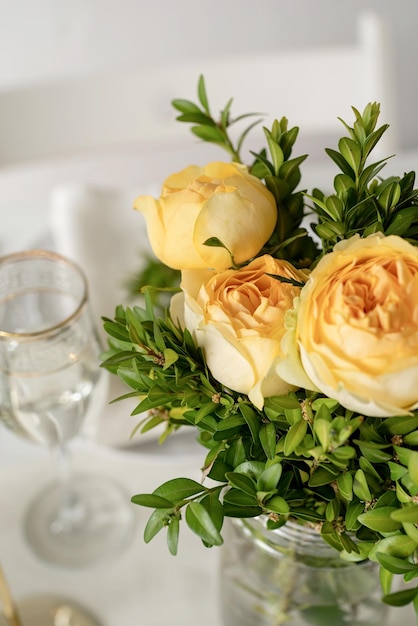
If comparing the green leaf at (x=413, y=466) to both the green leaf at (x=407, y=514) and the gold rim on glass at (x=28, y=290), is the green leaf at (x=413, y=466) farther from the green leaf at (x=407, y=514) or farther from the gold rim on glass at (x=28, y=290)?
the gold rim on glass at (x=28, y=290)

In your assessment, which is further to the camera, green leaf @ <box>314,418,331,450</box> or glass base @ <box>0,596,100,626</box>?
glass base @ <box>0,596,100,626</box>

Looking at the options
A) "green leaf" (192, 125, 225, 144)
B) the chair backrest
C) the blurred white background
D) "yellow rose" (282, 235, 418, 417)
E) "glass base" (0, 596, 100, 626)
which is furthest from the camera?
the blurred white background

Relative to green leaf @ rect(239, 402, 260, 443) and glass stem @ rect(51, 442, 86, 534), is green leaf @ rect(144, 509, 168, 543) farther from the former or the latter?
glass stem @ rect(51, 442, 86, 534)

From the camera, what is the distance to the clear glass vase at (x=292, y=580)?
37 centimetres

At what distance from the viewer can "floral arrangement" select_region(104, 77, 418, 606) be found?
0.25 m

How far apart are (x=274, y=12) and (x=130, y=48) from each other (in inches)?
14.7

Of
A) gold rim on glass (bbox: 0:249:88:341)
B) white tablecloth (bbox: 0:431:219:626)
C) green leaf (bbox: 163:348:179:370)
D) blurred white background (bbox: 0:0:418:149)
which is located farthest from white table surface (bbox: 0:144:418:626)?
blurred white background (bbox: 0:0:418:149)

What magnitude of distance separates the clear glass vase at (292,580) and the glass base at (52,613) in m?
0.10

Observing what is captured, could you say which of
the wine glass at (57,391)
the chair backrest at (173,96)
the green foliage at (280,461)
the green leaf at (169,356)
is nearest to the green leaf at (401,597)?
the green foliage at (280,461)

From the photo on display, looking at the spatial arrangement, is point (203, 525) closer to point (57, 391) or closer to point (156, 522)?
point (156, 522)

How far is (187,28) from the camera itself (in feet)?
6.32

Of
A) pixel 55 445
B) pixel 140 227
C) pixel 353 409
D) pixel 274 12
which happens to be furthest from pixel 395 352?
pixel 274 12

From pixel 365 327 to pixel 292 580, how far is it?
0.20 metres

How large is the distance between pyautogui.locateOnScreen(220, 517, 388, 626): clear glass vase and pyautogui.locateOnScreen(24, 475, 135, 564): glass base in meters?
0.11
